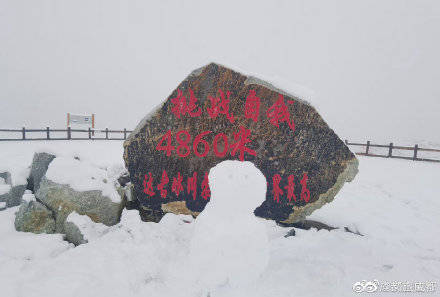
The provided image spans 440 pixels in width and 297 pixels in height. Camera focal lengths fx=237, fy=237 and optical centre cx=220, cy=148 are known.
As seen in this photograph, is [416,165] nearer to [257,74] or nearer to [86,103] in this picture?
[257,74]

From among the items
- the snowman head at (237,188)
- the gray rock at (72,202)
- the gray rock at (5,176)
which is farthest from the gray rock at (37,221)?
the snowman head at (237,188)

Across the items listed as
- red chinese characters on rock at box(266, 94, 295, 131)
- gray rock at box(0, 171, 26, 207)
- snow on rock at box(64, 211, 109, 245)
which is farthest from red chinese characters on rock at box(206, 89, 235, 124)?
gray rock at box(0, 171, 26, 207)

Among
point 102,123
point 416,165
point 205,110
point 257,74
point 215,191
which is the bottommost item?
point 102,123

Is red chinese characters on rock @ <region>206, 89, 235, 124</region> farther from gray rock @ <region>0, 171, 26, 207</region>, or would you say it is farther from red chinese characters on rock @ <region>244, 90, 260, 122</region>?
gray rock @ <region>0, 171, 26, 207</region>

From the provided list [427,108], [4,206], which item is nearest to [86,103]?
[4,206]

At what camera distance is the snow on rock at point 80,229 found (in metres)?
2.95

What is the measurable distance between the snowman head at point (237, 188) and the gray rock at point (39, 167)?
122 inches

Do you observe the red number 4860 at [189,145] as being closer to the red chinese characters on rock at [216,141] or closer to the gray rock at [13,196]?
the red chinese characters on rock at [216,141]

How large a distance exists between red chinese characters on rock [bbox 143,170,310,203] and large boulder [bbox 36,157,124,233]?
50 cm

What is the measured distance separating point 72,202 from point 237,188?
239cm

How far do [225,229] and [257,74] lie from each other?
2.14 metres

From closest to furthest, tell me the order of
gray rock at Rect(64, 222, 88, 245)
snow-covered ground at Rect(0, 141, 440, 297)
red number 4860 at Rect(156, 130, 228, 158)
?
1. snow-covered ground at Rect(0, 141, 440, 297)
2. gray rock at Rect(64, 222, 88, 245)
3. red number 4860 at Rect(156, 130, 228, 158)

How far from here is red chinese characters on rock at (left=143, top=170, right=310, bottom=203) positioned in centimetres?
337

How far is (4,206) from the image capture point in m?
3.83
